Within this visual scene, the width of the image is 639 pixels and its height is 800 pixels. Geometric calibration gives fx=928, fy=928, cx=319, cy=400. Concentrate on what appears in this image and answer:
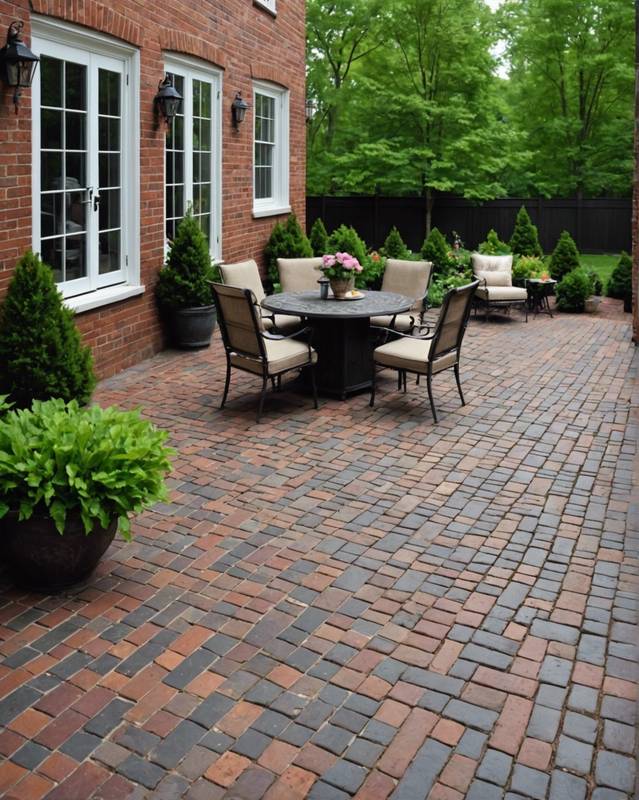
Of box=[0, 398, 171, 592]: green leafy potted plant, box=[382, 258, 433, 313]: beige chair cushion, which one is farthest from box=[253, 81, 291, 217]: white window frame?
box=[0, 398, 171, 592]: green leafy potted plant

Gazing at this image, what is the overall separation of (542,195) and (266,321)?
61.8ft

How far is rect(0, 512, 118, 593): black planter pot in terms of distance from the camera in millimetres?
4375

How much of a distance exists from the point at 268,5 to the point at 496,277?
5228 millimetres

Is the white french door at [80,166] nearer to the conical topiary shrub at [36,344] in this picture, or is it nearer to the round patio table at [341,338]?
the conical topiary shrub at [36,344]

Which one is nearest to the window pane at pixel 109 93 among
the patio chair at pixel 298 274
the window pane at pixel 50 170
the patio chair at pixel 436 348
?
the window pane at pixel 50 170

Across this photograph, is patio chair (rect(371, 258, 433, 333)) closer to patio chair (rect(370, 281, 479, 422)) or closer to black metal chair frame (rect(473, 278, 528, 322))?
patio chair (rect(370, 281, 479, 422))

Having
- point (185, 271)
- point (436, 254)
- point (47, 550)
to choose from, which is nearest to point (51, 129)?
point (185, 271)

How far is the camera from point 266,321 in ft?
31.9

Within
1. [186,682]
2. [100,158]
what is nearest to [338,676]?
[186,682]

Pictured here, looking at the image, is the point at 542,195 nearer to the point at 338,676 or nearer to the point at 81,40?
the point at 81,40

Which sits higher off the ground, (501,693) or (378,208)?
(378,208)

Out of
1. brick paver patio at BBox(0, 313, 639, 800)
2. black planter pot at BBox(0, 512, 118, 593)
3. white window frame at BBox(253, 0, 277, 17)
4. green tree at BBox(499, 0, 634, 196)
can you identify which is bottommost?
brick paver patio at BBox(0, 313, 639, 800)

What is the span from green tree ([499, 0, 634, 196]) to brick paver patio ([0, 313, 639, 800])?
20396mm

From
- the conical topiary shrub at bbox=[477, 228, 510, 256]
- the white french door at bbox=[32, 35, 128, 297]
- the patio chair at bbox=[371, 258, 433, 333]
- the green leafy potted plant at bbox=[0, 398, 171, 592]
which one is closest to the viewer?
the green leafy potted plant at bbox=[0, 398, 171, 592]
